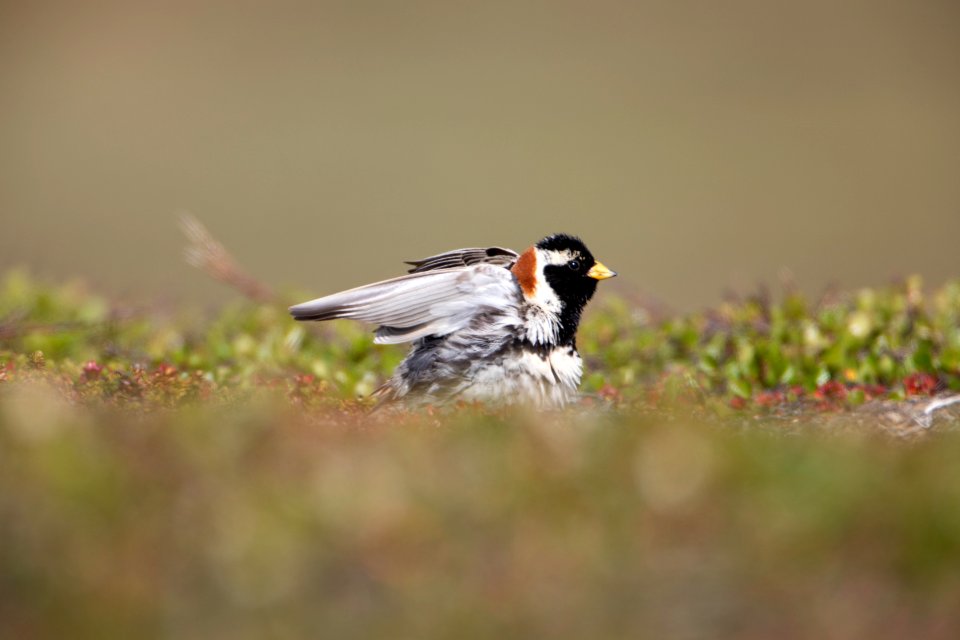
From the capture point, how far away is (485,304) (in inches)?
294

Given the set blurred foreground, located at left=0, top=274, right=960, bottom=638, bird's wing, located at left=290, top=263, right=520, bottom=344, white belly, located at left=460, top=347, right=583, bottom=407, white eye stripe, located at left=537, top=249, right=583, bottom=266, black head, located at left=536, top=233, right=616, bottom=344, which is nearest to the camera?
blurred foreground, located at left=0, top=274, right=960, bottom=638

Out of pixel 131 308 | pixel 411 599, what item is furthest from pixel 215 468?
pixel 131 308

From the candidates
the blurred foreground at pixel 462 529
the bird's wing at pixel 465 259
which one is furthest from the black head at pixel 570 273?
the blurred foreground at pixel 462 529

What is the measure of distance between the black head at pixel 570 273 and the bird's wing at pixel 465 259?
0.29 metres

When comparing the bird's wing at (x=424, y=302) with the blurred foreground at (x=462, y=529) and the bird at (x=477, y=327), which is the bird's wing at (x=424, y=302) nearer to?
the bird at (x=477, y=327)

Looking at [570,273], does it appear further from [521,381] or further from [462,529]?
[462,529]

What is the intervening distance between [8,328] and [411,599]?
6268 mm

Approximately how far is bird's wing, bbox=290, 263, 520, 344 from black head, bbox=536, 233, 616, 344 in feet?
1.14

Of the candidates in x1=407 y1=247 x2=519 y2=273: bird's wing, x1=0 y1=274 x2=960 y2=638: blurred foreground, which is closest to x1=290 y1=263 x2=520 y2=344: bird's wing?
x1=407 y1=247 x2=519 y2=273: bird's wing

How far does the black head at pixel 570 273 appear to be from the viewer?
25.5 ft

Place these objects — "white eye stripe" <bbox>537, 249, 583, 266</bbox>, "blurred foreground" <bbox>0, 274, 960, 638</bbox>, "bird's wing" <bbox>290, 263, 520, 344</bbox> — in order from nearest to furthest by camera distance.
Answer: "blurred foreground" <bbox>0, 274, 960, 638</bbox> → "bird's wing" <bbox>290, 263, 520, 344</bbox> → "white eye stripe" <bbox>537, 249, 583, 266</bbox>

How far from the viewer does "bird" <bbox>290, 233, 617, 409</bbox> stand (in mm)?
7281

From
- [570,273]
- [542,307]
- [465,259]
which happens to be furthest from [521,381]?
[465,259]

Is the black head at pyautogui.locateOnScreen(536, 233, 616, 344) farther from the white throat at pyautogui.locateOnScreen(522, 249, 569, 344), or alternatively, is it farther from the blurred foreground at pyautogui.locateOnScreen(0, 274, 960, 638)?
the blurred foreground at pyautogui.locateOnScreen(0, 274, 960, 638)
